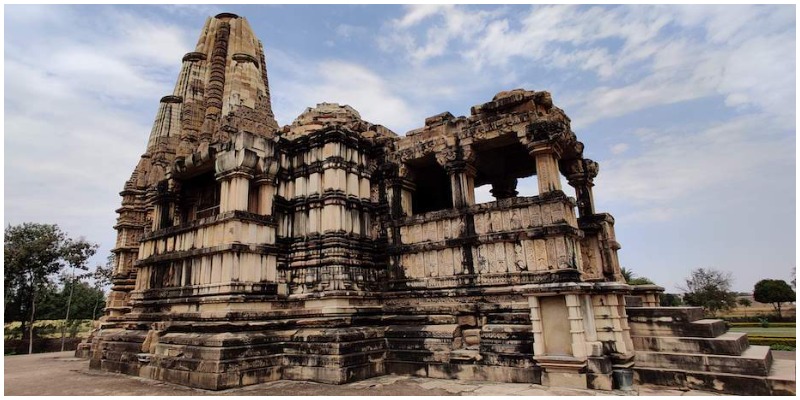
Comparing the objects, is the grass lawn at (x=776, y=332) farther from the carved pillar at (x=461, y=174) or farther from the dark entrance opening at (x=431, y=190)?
the carved pillar at (x=461, y=174)

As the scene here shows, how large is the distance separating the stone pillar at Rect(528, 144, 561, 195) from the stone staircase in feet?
9.68

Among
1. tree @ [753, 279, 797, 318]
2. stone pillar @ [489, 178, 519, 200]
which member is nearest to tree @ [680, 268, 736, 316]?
tree @ [753, 279, 797, 318]

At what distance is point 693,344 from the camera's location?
25.9 ft

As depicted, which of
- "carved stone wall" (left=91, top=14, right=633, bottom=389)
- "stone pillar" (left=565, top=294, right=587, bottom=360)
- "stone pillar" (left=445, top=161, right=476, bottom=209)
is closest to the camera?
"stone pillar" (left=565, top=294, right=587, bottom=360)

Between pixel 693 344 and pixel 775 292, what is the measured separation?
4499cm

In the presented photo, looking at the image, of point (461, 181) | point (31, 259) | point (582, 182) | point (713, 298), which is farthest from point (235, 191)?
point (713, 298)

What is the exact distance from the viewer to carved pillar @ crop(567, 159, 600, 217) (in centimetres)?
1218

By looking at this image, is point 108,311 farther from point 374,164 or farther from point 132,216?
point 374,164

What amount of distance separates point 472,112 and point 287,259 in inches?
240

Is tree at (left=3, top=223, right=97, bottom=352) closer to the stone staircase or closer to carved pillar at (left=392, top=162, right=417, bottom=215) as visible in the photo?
carved pillar at (left=392, top=162, right=417, bottom=215)

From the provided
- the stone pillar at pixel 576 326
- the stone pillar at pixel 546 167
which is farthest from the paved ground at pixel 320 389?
the stone pillar at pixel 546 167

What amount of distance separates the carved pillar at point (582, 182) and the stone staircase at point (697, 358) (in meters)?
3.80

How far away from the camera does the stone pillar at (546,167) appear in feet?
32.3

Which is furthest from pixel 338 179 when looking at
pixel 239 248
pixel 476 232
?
pixel 476 232
